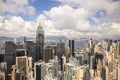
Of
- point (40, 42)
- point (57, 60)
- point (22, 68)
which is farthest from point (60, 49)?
point (22, 68)

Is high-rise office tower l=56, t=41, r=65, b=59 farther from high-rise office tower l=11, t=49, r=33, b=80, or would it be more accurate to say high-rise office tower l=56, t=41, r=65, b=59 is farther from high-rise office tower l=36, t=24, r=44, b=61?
high-rise office tower l=11, t=49, r=33, b=80

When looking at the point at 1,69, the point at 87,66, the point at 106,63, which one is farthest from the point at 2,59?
the point at 106,63

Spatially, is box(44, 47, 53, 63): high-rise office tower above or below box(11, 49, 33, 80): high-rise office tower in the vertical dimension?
above

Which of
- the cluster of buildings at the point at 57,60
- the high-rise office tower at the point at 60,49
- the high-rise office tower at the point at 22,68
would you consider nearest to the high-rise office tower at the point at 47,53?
the cluster of buildings at the point at 57,60

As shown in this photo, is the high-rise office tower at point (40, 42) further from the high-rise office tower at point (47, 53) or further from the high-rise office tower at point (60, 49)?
the high-rise office tower at point (60, 49)


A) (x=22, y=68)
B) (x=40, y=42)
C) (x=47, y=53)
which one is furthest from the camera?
(x=47, y=53)

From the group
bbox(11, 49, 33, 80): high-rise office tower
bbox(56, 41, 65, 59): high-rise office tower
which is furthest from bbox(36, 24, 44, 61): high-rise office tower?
bbox(56, 41, 65, 59): high-rise office tower

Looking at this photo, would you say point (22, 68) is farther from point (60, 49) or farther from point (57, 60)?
point (60, 49)

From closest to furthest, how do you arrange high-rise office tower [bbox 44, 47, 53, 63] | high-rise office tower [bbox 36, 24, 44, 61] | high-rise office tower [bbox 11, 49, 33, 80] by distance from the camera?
high-rise office tower [bbox 11, 49, 33, 80], high-rise office tower [bbox 36, 24, 44, 61], high-rise office tower [bbox 44, 47, 53, 63]
